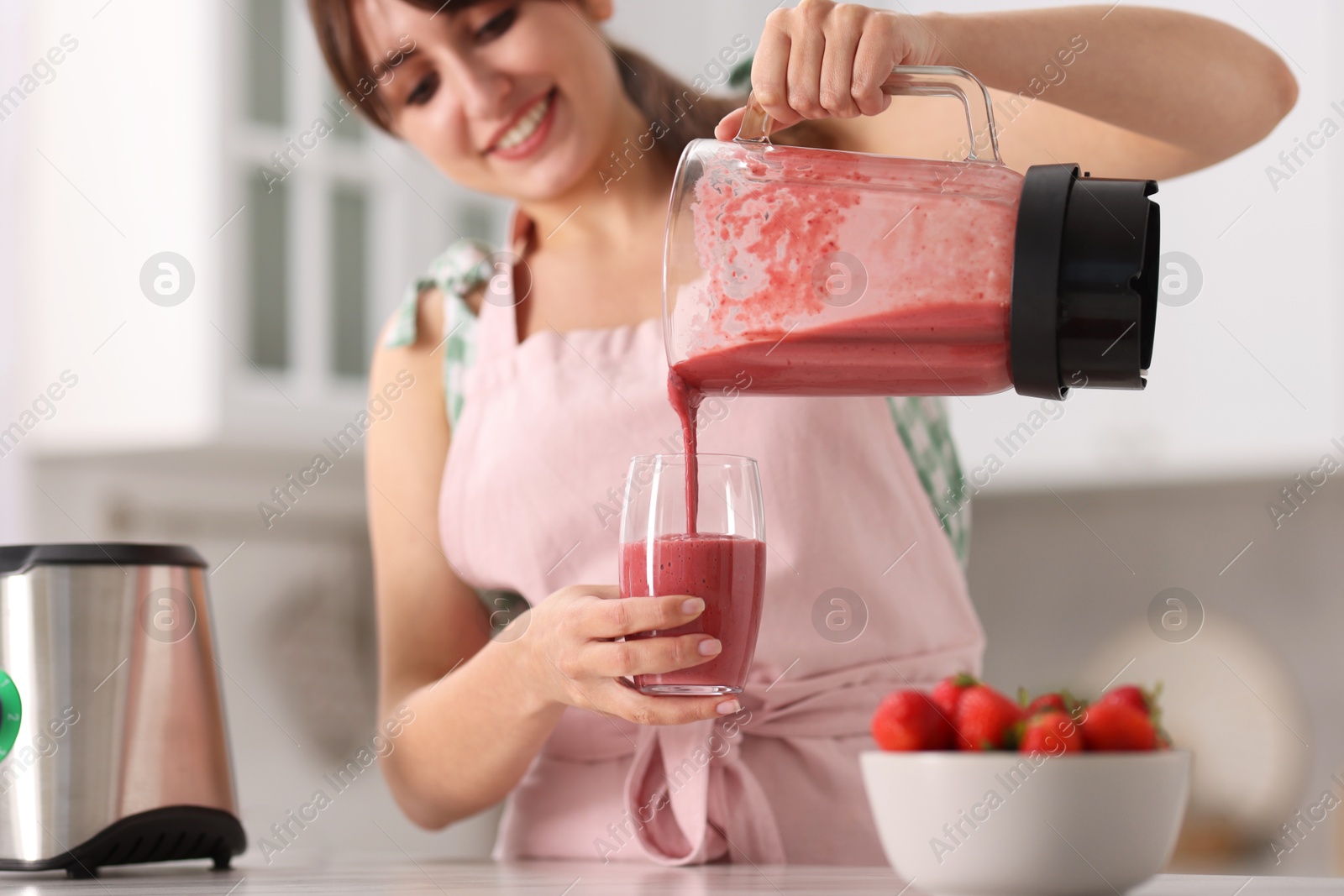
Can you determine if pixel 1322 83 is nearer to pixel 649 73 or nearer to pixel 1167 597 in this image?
pixel 1167 597

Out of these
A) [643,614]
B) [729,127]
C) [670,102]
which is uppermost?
[670,102]

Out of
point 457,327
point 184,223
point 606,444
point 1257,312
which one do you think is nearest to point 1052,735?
point 606,444

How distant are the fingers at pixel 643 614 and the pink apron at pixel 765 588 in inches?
11.1

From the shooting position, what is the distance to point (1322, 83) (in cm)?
248

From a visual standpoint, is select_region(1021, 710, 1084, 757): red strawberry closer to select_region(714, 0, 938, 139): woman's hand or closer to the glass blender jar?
the glass blender jar

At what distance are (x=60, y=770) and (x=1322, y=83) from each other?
98.1 inches

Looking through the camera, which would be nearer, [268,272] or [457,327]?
[457,327]

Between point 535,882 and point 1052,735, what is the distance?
0.38 meters

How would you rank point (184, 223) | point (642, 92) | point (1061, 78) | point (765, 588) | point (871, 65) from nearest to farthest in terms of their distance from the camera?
point (871, 65), point (1061, 78), point (765, 588), point (642, 92), point (184, 223)

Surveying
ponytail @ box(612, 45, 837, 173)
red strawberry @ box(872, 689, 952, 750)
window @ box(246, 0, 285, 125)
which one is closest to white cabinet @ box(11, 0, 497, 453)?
window @ box(246, 0, 285, 125)

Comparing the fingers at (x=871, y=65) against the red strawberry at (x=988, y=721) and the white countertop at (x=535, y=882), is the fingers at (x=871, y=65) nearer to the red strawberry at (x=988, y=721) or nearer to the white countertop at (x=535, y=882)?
the red strawberry at (x=988, y=721)

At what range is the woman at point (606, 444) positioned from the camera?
3.34 ft

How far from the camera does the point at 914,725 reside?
700 mm

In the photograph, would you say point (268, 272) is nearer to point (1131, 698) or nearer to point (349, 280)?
point (349, 280)
